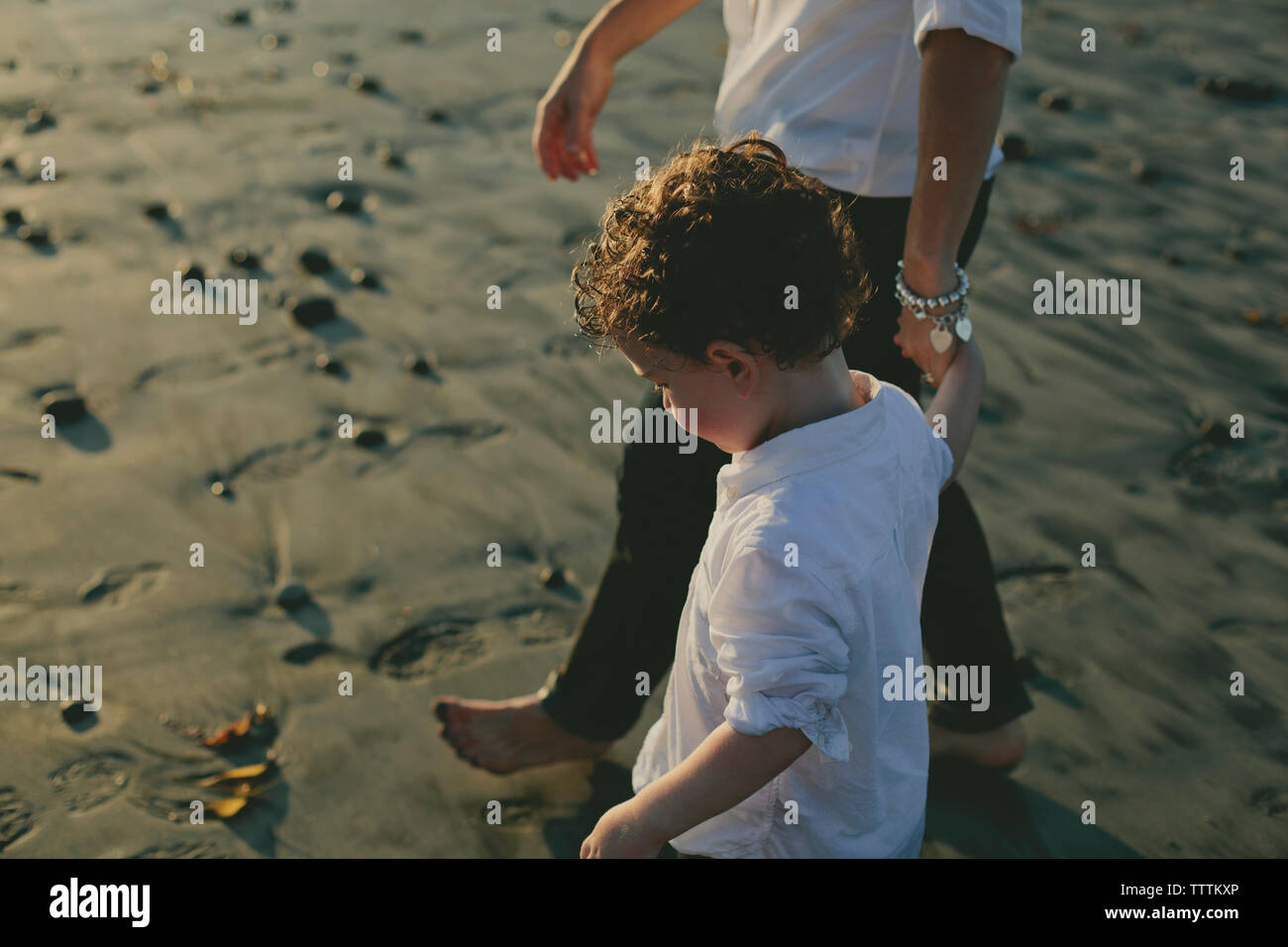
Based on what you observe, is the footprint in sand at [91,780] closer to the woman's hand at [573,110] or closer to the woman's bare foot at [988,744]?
the woman's hand at [573,110]

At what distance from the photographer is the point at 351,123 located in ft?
19.1

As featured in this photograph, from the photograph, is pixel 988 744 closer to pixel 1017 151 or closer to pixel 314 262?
pixel 314 262

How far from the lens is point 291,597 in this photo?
10.4 ft

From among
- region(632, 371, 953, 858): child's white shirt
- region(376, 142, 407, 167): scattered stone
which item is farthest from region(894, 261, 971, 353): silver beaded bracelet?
region(376, 142, 407, 167): scattered stone

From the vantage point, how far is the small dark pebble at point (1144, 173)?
526 centimetres

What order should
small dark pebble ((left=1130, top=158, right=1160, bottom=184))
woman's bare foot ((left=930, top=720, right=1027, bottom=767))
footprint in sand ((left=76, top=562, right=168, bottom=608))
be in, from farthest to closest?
small dark pebble ((left=1130, top=158, right=1160, bottom=184)) < footprint in sand ((left=76, top=562, right=168, bottom=608)) < woman's bare foot ((left=930, top=720, right=1027, bottom=767))

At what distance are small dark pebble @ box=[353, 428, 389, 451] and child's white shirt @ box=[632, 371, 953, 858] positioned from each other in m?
2.10

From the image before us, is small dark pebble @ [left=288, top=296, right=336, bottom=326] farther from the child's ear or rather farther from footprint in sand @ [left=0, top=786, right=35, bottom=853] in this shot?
the child's ear

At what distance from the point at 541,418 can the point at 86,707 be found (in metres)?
1.68

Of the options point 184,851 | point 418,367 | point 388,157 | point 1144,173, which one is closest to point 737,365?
point 184,851

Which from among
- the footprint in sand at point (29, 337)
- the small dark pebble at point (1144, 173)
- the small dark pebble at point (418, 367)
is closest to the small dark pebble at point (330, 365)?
the small dark pebble at point (418, 367)

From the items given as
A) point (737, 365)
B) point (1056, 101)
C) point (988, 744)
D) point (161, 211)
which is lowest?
point (988, 744)

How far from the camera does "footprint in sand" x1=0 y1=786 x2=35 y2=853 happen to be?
8.18ft

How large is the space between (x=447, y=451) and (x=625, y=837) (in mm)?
2301
